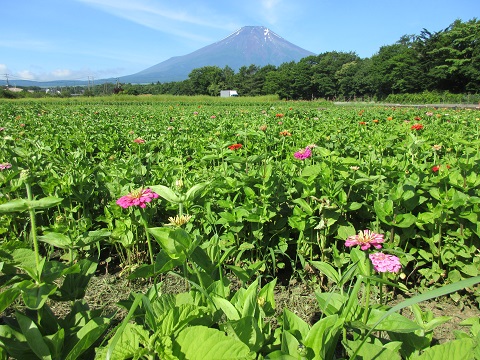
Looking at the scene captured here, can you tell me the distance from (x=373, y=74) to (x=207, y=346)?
73676 mm

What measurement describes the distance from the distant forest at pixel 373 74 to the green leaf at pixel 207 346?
58.3 meters

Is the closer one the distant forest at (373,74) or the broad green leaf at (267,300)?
the broad green leaf at (267,300)

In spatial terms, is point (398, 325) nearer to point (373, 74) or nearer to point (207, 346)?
point (207, 346)

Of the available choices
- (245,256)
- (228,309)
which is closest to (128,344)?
(228,309)

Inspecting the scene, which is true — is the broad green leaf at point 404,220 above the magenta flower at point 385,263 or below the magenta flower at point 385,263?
below

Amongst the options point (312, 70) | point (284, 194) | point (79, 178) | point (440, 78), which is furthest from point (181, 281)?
point (312, 70)

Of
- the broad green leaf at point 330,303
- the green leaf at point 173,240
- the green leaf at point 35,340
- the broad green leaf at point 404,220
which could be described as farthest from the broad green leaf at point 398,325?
the broad green leaf at point 404,220

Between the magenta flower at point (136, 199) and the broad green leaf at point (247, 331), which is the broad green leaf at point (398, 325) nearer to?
the broad green leaf at point (247, 331)

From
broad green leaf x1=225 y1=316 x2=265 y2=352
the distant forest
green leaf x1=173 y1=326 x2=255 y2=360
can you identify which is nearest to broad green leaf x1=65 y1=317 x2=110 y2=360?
green leaf x1=173 y1=326 x2=255 y2=360

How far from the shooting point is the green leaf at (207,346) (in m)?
0.89

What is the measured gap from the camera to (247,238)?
2609 millimetres

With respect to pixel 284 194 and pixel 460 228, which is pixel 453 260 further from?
pixel 284 194

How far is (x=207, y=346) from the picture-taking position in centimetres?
91

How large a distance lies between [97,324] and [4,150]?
3508 millimetres
